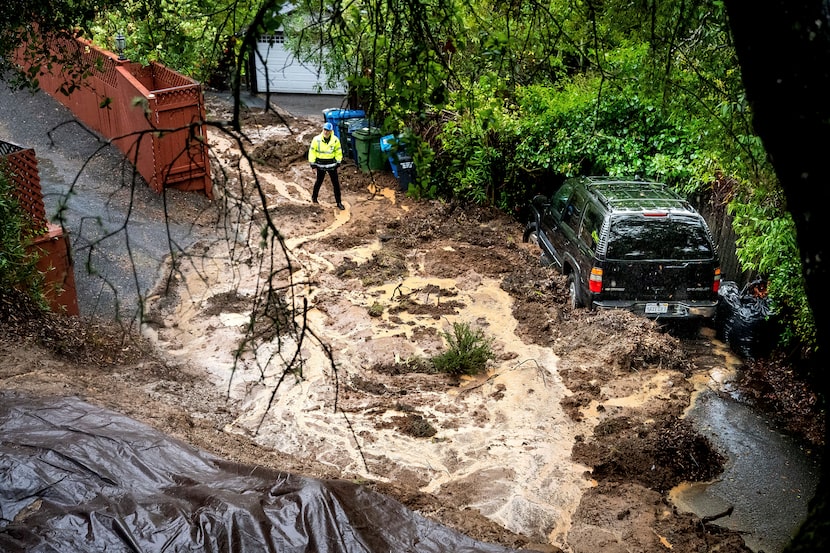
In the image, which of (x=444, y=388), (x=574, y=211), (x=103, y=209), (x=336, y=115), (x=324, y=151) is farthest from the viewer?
(x=336, y=115)

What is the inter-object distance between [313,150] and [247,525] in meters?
11.3

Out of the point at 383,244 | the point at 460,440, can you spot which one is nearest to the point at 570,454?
the point at 460,440

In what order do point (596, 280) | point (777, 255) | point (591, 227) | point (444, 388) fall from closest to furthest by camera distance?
point (777, 255) → point (444, 388) → point (596, 280) → point (591, 227)

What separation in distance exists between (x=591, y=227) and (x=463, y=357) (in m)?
2.56

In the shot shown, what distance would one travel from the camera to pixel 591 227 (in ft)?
35.1

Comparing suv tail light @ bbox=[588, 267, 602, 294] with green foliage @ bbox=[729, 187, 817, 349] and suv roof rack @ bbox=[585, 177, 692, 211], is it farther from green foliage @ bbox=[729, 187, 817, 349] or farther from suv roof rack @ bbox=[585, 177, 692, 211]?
green foliage @ bbox=[729, 187, 817, 349]

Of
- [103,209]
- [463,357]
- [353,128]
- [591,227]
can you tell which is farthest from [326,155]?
[463,357]

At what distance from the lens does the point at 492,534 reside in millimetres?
5906

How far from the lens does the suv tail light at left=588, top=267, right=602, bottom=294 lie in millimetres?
10312

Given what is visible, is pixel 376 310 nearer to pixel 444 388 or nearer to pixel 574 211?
pixel 444 388

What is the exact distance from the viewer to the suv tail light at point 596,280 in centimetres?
1031

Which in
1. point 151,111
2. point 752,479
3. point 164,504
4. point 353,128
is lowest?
point 752,479

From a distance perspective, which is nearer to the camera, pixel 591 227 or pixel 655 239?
pixel 655 239

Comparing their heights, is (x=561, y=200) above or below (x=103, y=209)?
above
